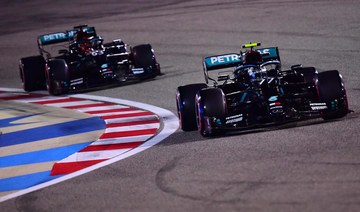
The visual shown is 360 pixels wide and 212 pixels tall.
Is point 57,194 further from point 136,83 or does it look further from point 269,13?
point 269,13

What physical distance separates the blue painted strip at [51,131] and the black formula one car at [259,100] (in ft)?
6.27

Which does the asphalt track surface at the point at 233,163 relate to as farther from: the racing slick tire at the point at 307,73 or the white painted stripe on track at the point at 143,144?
the racing slick tire at the point at 307,73

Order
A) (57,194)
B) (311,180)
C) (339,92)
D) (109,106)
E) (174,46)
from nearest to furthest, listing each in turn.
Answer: (311,180)
(57,194)
(339,92)
(109,106)
(174,46)

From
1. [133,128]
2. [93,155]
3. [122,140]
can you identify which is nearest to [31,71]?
[133,128]

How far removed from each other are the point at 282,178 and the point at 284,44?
37.0 ft

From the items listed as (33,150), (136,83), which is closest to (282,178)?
(33,150)

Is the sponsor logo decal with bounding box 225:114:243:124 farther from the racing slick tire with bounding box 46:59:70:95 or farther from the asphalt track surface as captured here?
the racing slick tire with bounding box 46:59:70:95

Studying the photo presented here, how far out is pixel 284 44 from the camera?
2072 centimetres

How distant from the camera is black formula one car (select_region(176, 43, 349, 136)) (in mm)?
12094

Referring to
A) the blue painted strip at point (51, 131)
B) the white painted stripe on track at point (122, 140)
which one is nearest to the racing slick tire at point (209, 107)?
the white painted stripe on track at point (122, 140)

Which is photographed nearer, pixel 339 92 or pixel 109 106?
pixel 339 92

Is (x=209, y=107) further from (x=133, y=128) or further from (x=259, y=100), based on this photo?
(x=133, y=128)

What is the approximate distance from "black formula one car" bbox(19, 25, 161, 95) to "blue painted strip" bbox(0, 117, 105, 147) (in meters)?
2.88

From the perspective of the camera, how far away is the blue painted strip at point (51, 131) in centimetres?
1367
